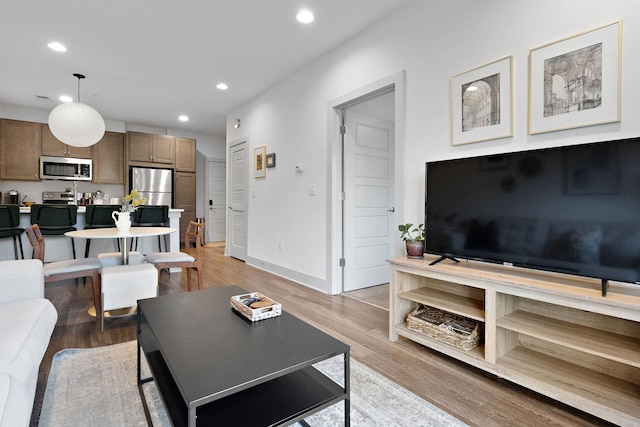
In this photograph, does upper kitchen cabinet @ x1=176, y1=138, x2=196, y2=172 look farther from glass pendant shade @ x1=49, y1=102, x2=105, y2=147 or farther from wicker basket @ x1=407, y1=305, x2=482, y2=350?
wicker basket @ x1=407, y1=305, x2=482, y2=350

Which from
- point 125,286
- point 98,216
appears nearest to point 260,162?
point 98,216

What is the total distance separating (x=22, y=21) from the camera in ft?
9.78

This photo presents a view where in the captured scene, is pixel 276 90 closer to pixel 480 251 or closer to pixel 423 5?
pixel 423 5

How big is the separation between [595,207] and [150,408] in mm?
2294

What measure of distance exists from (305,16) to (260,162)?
7.50 ft

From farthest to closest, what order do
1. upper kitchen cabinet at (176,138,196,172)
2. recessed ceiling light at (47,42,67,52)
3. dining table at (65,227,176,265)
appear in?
upper kitchen cabinet at (176,138,196,172) < recessed ceiling light at (47,42,67,52) < dining table at (65,227,176,265)

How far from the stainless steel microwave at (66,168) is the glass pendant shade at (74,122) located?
231cm

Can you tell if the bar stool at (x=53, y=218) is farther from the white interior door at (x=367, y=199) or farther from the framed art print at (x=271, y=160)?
the white interior door at (x=367, y=199)

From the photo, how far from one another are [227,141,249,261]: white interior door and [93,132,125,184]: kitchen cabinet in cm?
236

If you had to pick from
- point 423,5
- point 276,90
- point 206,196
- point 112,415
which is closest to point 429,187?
point 423,5

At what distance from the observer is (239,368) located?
1034 mm

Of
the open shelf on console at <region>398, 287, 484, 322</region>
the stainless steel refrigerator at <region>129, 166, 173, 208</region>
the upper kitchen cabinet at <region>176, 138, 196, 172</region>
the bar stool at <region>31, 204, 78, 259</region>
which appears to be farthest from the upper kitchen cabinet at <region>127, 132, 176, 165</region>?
the open shelf on console at <region>398, 287, 484, 322</region>

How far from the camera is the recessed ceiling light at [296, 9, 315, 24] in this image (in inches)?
112

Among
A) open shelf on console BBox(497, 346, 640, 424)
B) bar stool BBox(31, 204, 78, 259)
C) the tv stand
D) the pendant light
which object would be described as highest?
the pendant light
